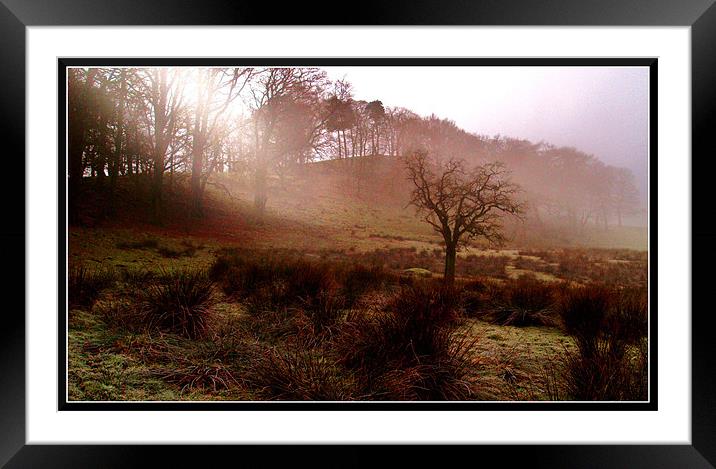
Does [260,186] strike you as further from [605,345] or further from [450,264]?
[605,345]

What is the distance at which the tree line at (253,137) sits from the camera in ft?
6.17

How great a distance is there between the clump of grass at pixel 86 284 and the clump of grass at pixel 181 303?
0.74ft

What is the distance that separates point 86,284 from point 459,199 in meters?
1.95

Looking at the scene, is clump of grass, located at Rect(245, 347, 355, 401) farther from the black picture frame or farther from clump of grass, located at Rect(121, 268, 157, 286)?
the black picture frame

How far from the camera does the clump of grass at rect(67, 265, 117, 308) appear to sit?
1.85 meters

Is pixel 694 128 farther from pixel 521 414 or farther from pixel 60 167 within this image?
pixel 60 167

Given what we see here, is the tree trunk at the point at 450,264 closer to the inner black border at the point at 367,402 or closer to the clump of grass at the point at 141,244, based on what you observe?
the inner black border at the point at 367,402

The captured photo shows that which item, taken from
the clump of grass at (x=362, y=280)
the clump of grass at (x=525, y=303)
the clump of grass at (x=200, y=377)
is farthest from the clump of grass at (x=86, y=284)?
the clump of grass at (x=525, y=303)

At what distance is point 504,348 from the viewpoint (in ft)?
6.09
